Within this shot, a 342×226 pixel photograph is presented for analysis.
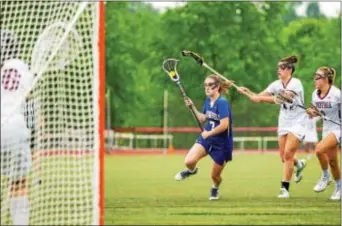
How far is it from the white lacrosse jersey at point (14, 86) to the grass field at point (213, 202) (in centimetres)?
174

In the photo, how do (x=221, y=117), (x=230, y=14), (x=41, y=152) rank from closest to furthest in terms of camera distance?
(x=41, y=152) < (x=221, y=117) < (x=230, y=14)

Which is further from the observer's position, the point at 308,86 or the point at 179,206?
the point at 308,86

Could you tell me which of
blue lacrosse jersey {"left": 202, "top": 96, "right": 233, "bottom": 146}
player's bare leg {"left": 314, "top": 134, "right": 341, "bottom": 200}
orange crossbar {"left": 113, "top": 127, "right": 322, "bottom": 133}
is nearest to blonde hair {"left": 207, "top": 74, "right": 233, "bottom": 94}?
blue lacrosse jersey {"left": 202, "top": 96, "right": 233, "bottom": 146}

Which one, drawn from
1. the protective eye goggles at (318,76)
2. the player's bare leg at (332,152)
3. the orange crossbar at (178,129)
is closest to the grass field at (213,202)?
the player's bare leg at (332,152)

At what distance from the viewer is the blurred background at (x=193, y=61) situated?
121ft

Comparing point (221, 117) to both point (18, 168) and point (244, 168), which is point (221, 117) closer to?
point (18, 168)

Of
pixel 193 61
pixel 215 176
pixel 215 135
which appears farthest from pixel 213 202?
pixel 193 61

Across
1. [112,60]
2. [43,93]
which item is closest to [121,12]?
[112,60]

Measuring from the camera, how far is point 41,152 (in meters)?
8.85

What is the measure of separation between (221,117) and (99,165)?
4.26m

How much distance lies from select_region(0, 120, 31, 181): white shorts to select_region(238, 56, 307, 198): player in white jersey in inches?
176

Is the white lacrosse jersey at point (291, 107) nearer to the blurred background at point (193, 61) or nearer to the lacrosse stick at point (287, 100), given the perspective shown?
the lacrosse stick at point (287, 100)

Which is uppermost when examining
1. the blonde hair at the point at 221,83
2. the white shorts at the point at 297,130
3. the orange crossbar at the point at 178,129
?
the blonde hair at the point at 221,83

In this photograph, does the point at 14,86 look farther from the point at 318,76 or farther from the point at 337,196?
the point at 337,196
